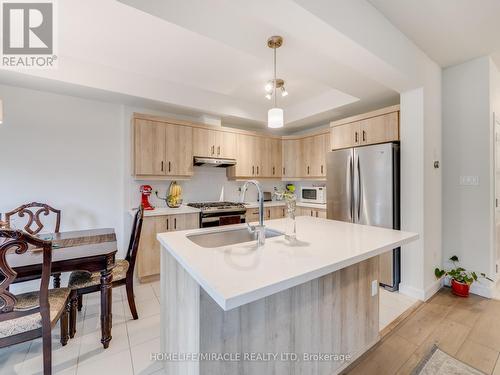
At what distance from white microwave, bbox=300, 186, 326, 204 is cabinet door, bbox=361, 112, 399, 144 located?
45.8 inches

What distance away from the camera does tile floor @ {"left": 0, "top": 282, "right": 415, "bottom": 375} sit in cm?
163

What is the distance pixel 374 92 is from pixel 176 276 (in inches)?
120

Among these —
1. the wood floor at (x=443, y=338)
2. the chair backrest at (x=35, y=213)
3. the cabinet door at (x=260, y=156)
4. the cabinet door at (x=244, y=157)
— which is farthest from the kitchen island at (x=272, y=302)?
the cabinet door at (x=260, y=156)

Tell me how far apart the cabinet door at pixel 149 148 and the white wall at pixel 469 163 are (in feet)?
12.2

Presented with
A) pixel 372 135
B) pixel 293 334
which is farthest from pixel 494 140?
pixel 293 334

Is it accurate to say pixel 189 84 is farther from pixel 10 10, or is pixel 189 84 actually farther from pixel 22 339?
pixel 22 339

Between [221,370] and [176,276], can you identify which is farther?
[176,276]

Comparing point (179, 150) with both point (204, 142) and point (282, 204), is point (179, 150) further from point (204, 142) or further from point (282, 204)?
point (282, 204)

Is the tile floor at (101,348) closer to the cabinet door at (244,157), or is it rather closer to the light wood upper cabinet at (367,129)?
the light wood upper cabinet at (367,129)

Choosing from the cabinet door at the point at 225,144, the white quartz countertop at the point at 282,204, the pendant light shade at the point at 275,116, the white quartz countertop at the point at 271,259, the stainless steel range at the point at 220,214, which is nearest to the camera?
the white quartz countertop at the point at 271,259

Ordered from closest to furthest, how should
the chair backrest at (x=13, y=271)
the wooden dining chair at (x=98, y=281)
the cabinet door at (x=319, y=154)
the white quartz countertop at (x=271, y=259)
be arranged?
the white quartz countertop at (x=271, y=259)
the chair backrest at (x=13, y=271)
the wooden dining chair at (x=98, y=281)
the cabinet door at (x=319, y=154)

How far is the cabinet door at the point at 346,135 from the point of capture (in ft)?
10.5

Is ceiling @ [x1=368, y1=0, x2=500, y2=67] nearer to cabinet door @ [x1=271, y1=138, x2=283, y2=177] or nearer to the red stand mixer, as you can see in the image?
cabinet door @ [x1=271, y1=138, x2=283, y2=177]

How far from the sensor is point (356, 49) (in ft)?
5.94
